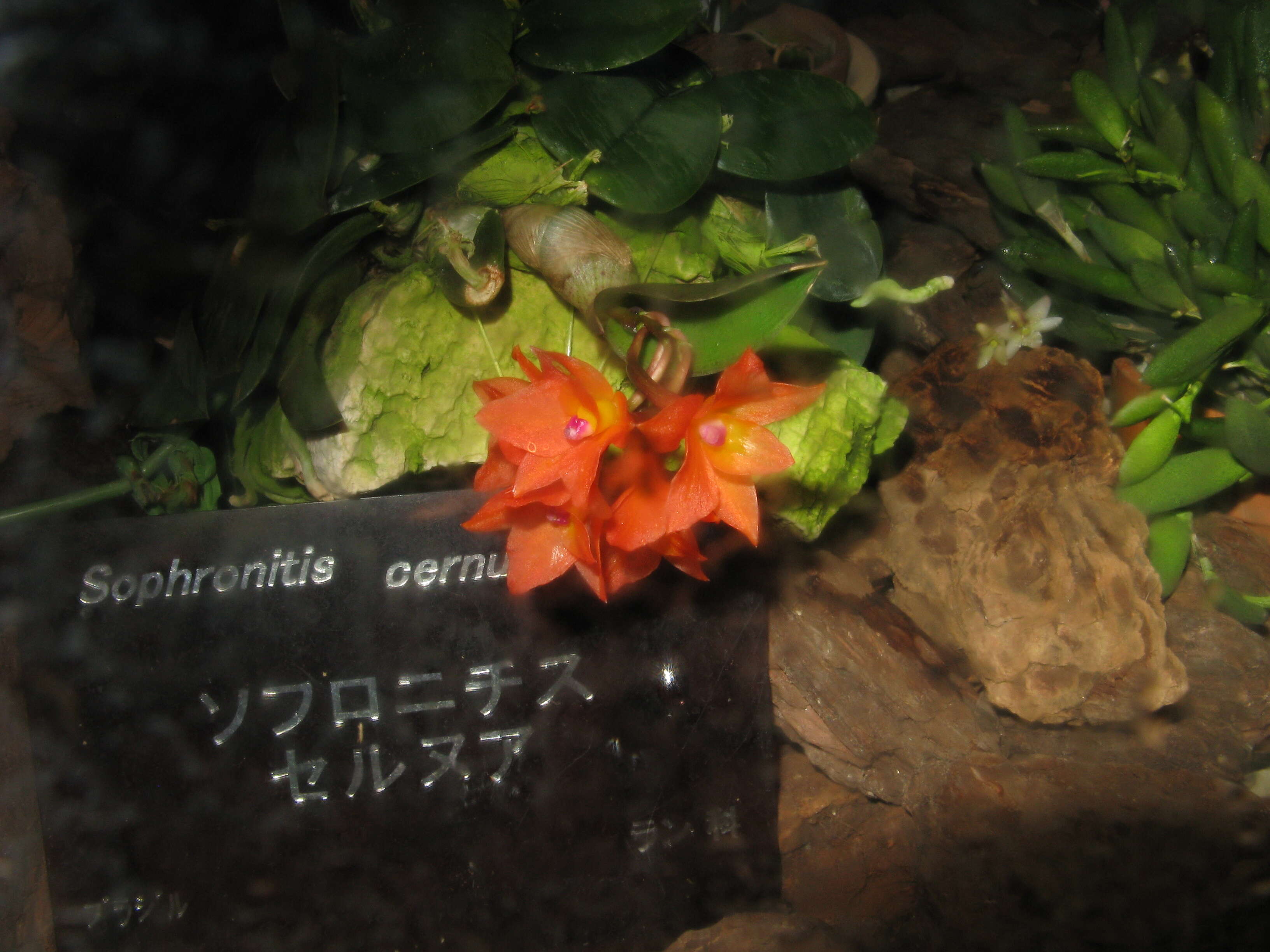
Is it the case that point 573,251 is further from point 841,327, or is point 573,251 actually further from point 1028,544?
point 1028,544

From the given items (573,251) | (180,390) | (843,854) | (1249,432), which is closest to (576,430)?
(573,251)

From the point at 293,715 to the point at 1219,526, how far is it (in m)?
1.13

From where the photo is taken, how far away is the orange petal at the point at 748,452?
0.55 m

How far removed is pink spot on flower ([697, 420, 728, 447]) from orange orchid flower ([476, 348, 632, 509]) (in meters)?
0.06

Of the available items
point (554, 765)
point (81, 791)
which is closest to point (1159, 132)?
point (554, 765)

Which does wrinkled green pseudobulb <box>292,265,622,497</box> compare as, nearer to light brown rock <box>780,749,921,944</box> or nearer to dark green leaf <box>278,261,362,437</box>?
dark green leaf <box>278,261,362,437</box>

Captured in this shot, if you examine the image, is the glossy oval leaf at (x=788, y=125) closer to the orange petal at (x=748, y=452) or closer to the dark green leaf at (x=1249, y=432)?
the orange petal at (x=748, y=452)

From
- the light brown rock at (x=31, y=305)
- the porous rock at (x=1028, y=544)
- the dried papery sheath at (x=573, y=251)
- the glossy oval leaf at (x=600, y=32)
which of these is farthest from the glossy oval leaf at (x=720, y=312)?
the light brown rock at (x=31, y=305)

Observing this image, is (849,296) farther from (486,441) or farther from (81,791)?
(81,791)

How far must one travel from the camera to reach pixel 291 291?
0.72 metres

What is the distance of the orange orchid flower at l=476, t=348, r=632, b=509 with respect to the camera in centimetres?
54

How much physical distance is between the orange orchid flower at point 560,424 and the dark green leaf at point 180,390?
408mm

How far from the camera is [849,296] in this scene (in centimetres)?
77

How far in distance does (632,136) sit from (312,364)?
0.40m
